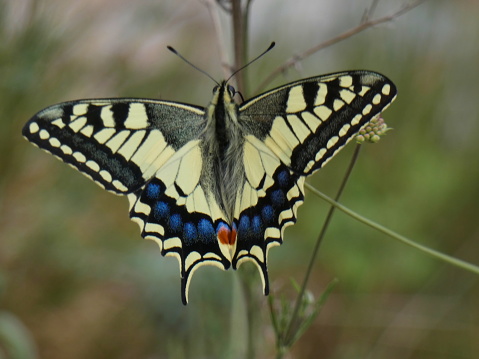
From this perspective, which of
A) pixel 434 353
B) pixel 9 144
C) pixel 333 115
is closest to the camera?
pixel 333 115

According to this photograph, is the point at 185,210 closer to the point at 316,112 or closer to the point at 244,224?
the point at 244,224

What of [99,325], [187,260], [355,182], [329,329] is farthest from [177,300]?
[187,260]

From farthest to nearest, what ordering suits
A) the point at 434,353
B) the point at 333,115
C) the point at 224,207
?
the point at 434,353 < the point at 224,207 < the point at 333,115

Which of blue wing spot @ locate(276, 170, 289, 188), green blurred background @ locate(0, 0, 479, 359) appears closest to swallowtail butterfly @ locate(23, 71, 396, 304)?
blue wing spot @ locate(276, 170, 289, 188)

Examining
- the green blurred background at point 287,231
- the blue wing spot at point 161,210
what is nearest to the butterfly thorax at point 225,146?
the blue wing spot at point 161,210

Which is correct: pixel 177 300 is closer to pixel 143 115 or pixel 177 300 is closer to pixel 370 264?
pixel 370 264

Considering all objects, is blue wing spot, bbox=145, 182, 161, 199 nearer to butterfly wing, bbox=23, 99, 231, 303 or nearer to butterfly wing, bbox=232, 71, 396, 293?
butterfly wing, bbox=23, 99, 231, 303
